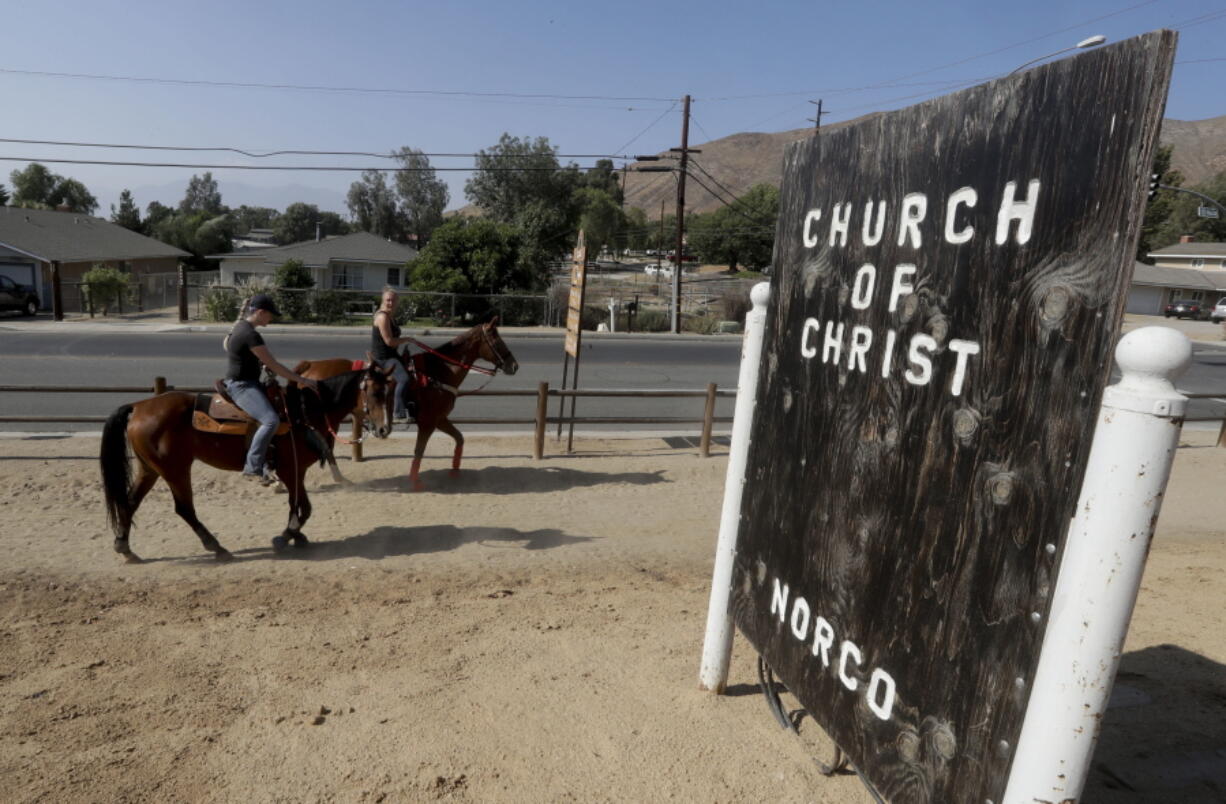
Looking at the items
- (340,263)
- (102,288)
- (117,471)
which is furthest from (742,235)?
(117,471)

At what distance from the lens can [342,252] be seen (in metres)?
42.5

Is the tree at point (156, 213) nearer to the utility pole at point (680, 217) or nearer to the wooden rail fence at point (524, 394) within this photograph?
the utility pole at point (680, 217)

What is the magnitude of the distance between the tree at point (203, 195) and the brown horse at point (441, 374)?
114m

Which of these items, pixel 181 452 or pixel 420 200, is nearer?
pixel 181 452

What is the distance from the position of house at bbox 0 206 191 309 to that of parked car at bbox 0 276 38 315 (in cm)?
134

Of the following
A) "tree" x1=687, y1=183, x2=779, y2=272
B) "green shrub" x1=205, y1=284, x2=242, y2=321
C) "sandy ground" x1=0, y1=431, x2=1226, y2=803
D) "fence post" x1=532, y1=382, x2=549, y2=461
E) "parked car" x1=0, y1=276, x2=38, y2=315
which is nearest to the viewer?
"sandy ground" x1=0, y1=431, x2=1226, y2=803

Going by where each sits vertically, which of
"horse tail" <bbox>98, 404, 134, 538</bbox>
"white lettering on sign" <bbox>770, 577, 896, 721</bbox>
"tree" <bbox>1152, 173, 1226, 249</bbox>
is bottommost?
"horse tail" <bbox>98, 404, 134, 538</bbox>

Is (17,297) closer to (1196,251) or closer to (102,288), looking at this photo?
(102,288)

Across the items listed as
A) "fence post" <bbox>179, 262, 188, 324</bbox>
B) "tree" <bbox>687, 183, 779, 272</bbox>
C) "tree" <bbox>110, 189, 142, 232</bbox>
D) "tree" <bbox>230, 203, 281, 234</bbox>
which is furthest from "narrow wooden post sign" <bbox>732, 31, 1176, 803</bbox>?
"tree" <bbox>230, 203, 281, 234</bbox>

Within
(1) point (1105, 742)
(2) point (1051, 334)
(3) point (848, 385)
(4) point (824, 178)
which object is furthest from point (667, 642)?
(2) point (1051, 334)

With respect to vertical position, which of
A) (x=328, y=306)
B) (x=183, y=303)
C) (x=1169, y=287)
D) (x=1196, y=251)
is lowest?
(x=183, y=303)

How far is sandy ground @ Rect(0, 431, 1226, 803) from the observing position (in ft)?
12.0

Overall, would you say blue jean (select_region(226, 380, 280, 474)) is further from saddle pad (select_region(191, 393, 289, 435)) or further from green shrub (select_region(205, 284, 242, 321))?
green shrub (select_region(205, 284, 242, 321))

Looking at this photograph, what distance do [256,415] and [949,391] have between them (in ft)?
19.5
